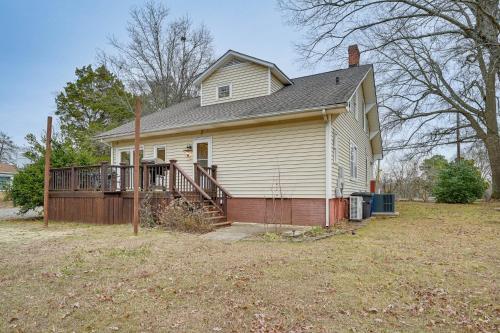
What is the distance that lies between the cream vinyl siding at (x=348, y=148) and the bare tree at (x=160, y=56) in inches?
623

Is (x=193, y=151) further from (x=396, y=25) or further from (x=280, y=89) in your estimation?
(x=396, y=25)

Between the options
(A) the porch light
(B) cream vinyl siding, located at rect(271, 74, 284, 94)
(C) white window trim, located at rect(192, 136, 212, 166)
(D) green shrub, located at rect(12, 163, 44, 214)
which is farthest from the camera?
(B) cream vinyl siding, located at rect(271, 74, 284, 94)

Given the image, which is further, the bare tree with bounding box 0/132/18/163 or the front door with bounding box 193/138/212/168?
the bare tree with bounding box 0/132/18/163

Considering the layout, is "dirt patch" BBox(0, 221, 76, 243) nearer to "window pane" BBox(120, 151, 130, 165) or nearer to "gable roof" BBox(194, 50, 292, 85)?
"window pane" BBox(120, 151, 130, 165)

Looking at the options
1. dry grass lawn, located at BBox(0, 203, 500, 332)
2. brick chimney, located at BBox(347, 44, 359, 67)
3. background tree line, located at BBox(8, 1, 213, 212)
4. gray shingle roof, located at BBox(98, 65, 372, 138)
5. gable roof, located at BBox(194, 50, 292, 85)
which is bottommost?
dry grass lawn, located at BBox(0, 203, 500, 332)

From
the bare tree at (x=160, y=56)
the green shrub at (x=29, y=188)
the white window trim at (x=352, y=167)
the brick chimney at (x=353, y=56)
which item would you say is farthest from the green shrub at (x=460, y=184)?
the green shrub at (x=29, y=188)

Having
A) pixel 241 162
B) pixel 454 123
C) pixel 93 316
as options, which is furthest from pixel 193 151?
pixel 454 123

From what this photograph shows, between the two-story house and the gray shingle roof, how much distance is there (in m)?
0.05

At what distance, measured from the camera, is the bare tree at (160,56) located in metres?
24.4

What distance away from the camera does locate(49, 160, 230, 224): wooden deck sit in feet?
31.4

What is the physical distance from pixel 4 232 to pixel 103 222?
2.58 metres

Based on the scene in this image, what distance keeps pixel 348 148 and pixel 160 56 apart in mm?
19052

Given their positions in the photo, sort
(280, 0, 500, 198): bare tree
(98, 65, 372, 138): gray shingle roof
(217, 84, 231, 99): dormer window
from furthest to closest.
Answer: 1. (217, 84, 231, 99): dormer window
2. (280, 0, 500, 198): bare tree
3. (98, 65, 372, 138): gray shingle roof

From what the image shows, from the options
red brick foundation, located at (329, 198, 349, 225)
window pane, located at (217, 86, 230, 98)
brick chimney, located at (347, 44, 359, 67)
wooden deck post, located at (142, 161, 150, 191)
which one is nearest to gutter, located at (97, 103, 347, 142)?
wooden deck post, located at (142, 161, 150, 191)
